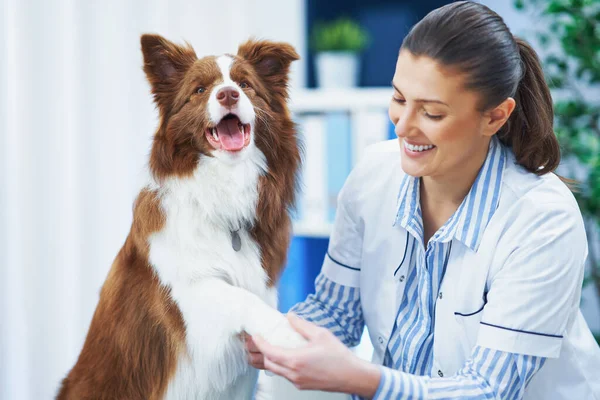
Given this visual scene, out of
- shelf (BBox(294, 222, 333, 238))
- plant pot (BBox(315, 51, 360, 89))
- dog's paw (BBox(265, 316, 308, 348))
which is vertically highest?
plant pot (BBox(315, 51, 360, 89))

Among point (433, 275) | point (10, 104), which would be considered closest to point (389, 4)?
point (10, 104)

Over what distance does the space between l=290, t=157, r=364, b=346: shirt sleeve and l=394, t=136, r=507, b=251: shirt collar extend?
0.58 feet

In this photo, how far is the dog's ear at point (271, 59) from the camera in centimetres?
144

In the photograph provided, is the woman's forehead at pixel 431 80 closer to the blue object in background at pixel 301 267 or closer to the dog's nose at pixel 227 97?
the dog's nose at pixel 227 97

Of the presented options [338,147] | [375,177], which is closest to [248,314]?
[375,177]

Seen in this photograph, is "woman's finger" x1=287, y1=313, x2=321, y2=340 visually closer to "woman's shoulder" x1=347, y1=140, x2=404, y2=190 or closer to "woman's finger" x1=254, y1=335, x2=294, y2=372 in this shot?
"woman's finger" x1=254, y1=335, x2=294, y2=372

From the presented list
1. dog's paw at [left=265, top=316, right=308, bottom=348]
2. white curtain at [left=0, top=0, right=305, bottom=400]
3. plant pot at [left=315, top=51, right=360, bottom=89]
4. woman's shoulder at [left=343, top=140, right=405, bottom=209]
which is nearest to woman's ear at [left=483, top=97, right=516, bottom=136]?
woman's shoulder at [left=343, top=140, right=405, bottom=209]

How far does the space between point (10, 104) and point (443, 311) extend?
4.85 feet

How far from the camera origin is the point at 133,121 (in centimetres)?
247

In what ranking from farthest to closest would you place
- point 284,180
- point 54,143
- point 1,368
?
point 54,143
point 1,368
point 284,180

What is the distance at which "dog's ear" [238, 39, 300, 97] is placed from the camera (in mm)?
1439

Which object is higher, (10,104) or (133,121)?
(10,104)

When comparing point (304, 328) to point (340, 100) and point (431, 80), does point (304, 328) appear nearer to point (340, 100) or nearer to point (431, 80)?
point (431, 80)

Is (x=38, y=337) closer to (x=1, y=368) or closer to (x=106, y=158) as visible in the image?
(x=1, y=368)
